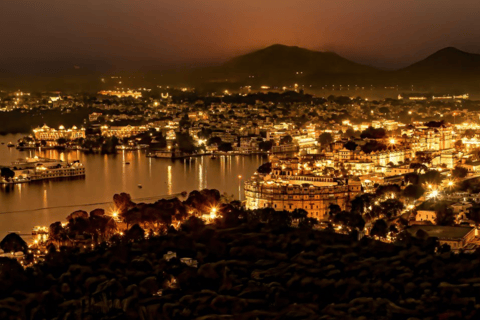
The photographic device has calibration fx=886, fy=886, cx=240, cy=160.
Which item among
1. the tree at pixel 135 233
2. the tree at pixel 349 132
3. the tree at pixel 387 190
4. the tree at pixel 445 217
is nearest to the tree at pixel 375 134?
the tree at pixel 349 132

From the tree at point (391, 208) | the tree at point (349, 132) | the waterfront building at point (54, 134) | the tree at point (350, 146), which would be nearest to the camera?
the tree at point (391, 208)

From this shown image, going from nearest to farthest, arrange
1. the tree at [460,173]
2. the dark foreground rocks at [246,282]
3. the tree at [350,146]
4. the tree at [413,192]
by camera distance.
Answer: the dark foreground rocks at [246,282] < the tree at [413,192] < the tree at [460,173] < the tree at [350,146]

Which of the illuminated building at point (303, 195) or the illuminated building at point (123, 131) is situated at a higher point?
the illuminated building at point (123, 131)

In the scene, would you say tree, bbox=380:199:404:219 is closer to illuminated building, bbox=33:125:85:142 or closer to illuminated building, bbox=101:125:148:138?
illuminated building, bbox=33:125:85:142

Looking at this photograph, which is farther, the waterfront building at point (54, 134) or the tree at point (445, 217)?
the waterfront building at point (54, 134)

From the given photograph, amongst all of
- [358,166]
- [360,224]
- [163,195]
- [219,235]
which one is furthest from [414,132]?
[219,235]

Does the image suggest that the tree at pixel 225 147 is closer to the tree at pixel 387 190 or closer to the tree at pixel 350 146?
the tree at pixel 350 146

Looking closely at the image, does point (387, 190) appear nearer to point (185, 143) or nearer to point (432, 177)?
point (432, 177)
